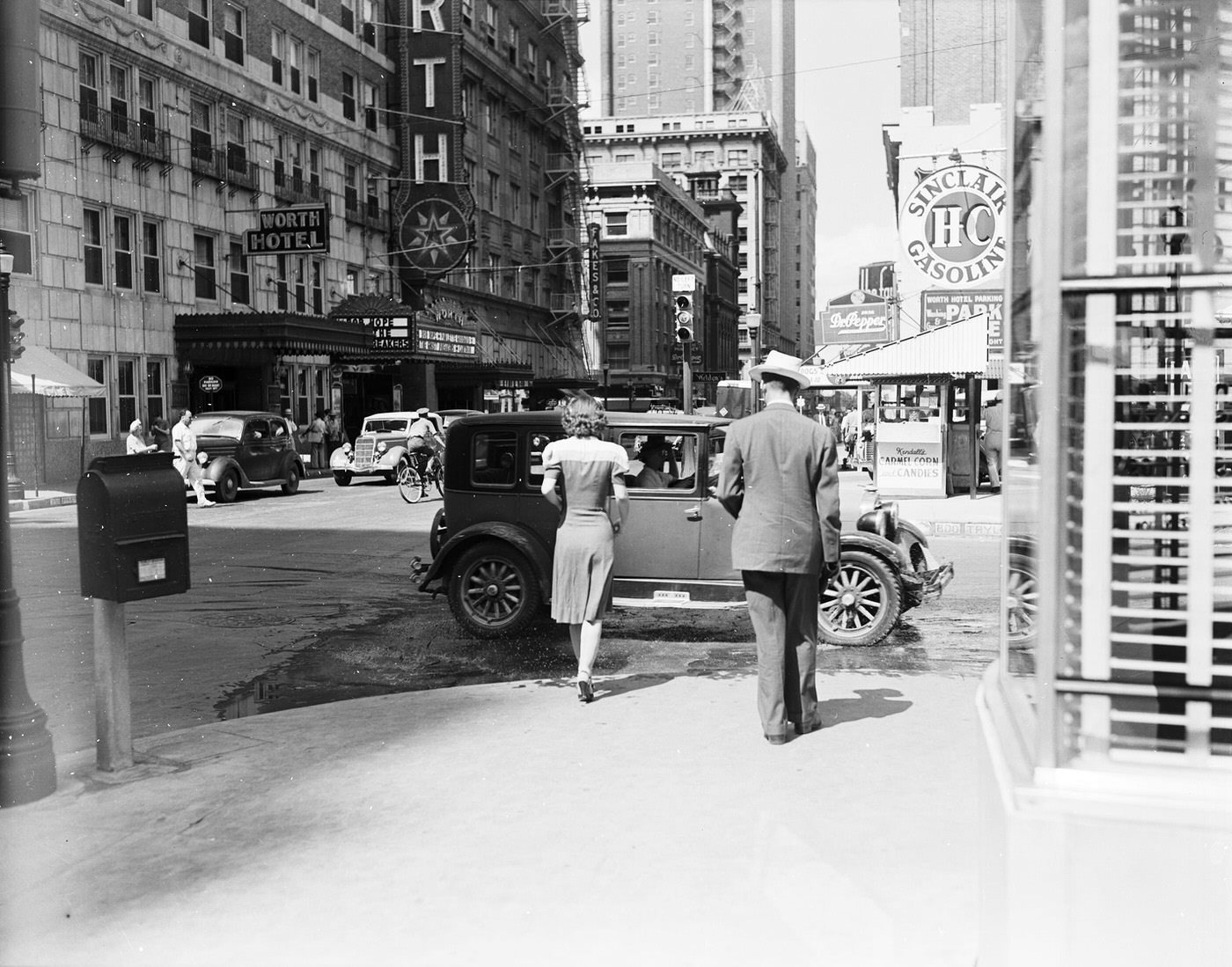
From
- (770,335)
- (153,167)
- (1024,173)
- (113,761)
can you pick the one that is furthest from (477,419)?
(770,335)

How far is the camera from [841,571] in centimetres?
912

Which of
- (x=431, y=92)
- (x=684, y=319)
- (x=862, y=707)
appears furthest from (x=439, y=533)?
(x=431, y=92)

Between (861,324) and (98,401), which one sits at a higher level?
(861,324)

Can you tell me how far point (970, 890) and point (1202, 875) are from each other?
1.46 meters

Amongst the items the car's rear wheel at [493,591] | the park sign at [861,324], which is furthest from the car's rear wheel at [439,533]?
the park sign at [861,324]

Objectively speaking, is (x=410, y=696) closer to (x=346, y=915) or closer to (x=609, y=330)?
(x=346, y=915)

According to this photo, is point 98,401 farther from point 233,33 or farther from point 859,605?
point 859,605

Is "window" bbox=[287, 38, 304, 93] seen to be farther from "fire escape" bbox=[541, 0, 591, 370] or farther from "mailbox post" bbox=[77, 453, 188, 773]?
"mailbox post" bbox=[77, 453, 188, 773]

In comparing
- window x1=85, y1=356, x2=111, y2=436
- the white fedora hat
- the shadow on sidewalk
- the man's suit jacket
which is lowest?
the shadow on sidewalk

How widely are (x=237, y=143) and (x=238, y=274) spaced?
12.5 feet

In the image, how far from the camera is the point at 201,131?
3525 cm

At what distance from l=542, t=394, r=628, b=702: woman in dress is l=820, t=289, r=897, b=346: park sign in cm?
2330

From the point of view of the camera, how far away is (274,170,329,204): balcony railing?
3944 centimetres

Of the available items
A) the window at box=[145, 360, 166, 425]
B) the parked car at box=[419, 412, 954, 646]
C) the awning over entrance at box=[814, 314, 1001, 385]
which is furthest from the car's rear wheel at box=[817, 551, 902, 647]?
the window at box=[145, 360, 166, 425]
